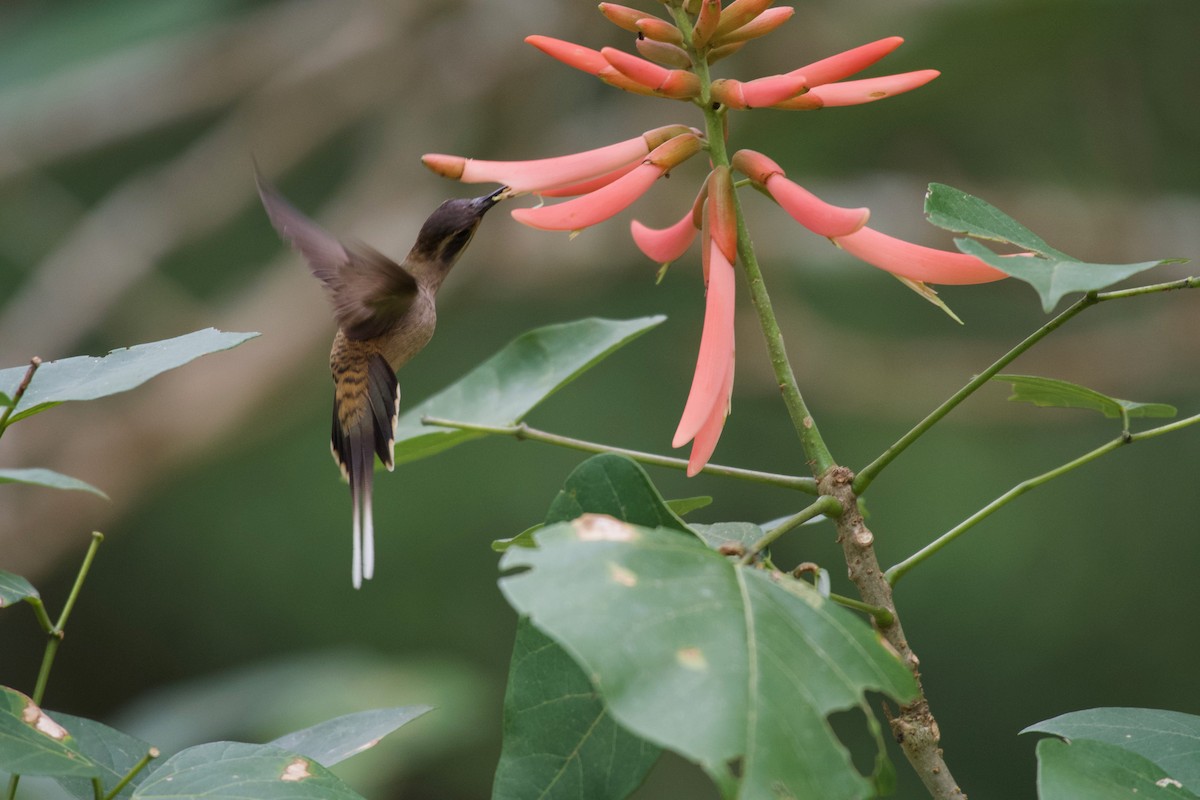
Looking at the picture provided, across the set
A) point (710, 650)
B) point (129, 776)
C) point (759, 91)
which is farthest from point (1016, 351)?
point (129, 776)

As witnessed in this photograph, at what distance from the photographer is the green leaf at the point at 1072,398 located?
1.00 meters

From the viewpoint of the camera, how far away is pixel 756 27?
0.99 metres

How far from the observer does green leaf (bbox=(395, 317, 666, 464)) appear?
4.09ft

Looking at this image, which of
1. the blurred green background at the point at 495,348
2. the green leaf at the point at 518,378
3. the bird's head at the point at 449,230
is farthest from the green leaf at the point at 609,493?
the blurred green background at the point at 495,348

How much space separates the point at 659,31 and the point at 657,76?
5 cm

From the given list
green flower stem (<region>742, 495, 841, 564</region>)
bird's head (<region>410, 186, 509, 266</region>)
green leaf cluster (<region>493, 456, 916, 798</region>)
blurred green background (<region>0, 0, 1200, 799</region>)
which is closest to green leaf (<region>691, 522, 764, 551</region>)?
green flower stem (<region>742, 495, 841, 564</region>)

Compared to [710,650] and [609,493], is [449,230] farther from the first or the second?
[710,650]

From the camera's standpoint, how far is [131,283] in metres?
4.38

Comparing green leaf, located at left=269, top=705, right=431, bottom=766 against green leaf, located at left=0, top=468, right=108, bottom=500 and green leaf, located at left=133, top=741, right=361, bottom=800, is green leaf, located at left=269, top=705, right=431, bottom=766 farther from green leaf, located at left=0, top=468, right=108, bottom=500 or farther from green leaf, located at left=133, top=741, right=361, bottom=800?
green leaf, located at left=0, top=468, right=108, bottom=500

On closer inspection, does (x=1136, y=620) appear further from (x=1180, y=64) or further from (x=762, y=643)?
(x=762, y=643)

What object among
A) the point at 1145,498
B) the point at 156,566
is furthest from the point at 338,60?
the point at 1145,498

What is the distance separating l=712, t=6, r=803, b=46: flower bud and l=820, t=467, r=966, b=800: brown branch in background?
36 centimetres

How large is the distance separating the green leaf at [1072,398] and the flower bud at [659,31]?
38 cm

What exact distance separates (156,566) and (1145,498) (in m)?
5.07
